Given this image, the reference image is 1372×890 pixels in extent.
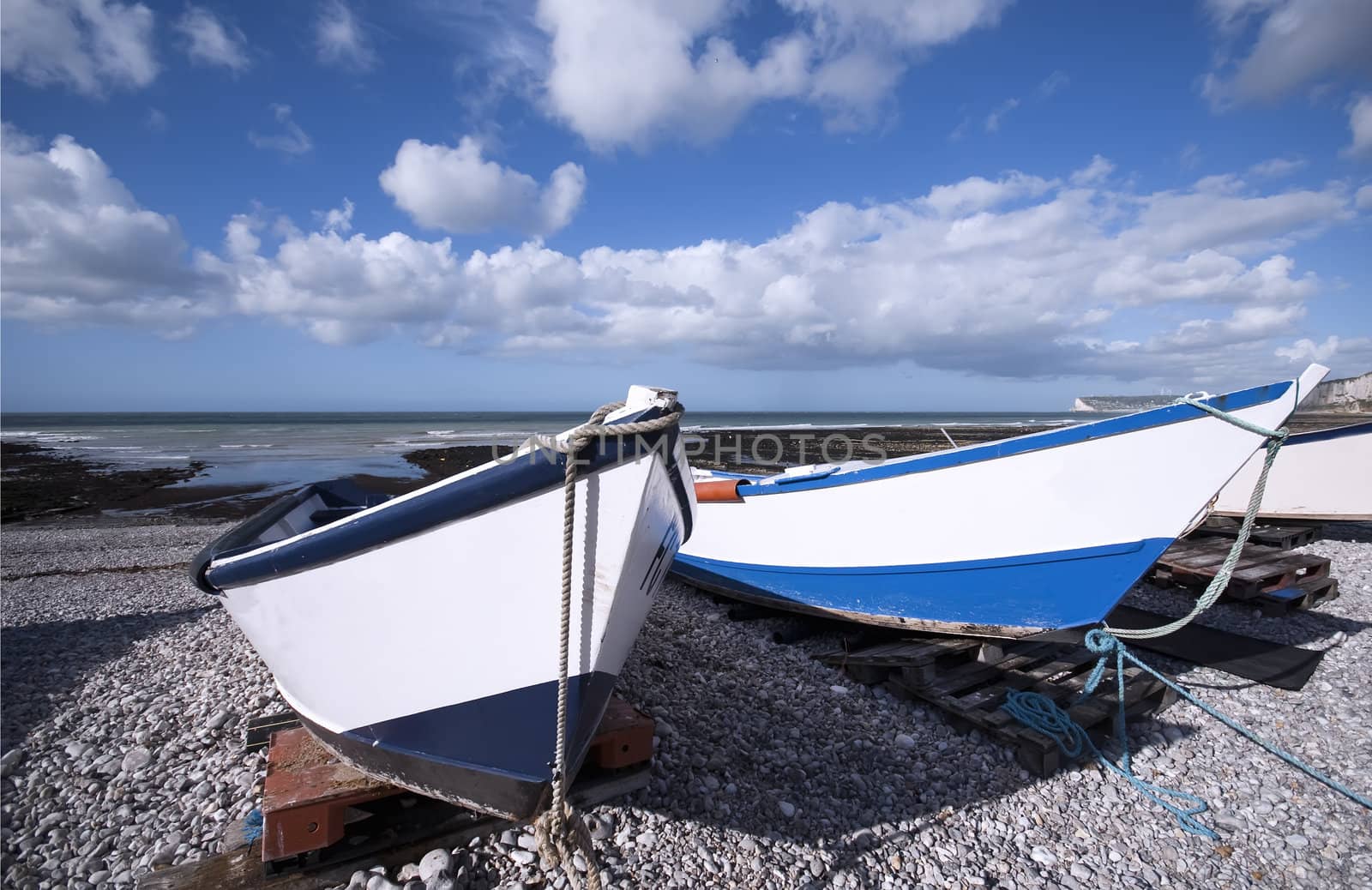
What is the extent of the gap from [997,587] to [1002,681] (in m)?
0.74

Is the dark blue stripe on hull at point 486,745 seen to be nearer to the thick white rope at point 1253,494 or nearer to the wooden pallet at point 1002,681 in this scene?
the wooden pallet at point 1002,681

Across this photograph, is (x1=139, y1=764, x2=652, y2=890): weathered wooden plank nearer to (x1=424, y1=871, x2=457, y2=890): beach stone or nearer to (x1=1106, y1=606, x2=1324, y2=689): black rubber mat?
(x1=424, y1=871, x2=457, y2=890): beach stone

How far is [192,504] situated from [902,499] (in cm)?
1865

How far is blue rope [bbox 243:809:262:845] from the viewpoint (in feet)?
10.3

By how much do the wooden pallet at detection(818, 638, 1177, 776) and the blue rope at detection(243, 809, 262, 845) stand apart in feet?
13.2

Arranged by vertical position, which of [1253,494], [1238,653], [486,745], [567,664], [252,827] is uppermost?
[1253,494]

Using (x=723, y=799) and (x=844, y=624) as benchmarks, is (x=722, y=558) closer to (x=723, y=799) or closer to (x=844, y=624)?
(x=844, y=624)

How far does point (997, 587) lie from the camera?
505 centimetres

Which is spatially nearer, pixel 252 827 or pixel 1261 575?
pixel 252 827

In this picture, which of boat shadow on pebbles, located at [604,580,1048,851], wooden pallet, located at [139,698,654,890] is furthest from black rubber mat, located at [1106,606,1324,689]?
wooden pallet, located at [139,698,654,890]

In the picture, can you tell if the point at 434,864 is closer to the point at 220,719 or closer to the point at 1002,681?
the point at 220,719

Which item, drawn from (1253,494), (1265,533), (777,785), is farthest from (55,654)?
(1265,533)

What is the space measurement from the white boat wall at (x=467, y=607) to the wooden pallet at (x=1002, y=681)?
276 centimetres

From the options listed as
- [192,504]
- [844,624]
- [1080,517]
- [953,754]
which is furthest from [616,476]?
[192,504]
